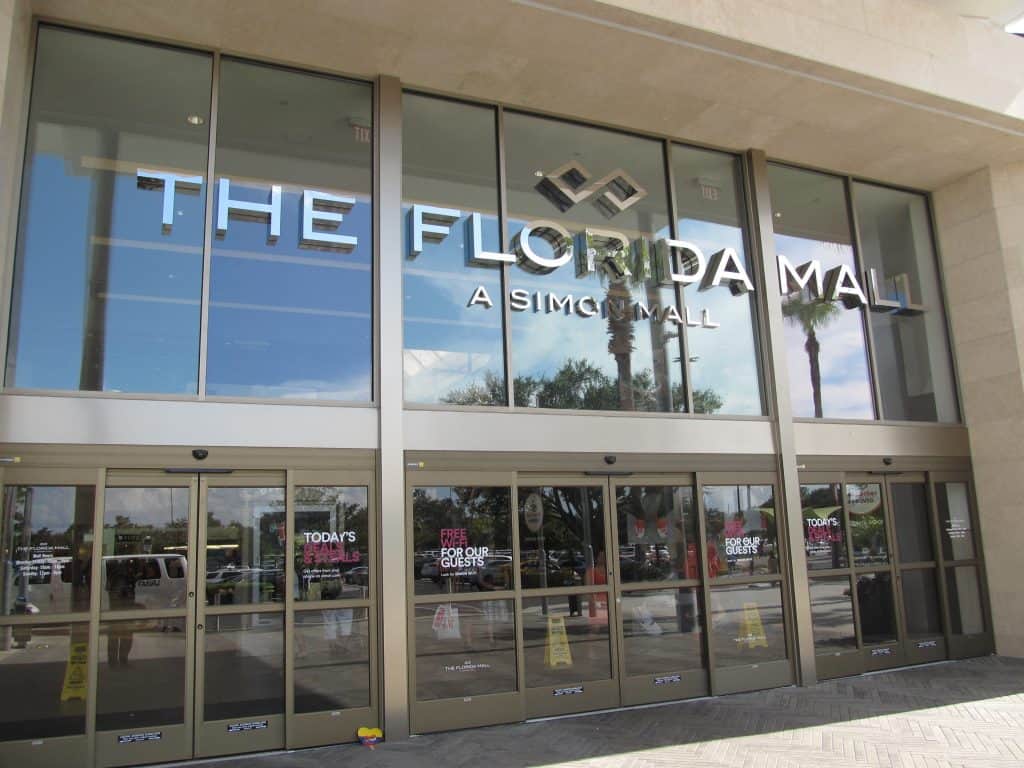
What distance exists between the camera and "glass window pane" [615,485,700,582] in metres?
8.03

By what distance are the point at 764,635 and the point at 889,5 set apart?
6.80 metres

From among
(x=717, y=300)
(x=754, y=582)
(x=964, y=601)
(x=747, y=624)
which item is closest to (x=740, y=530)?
(x=754, y=582)

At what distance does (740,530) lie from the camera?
8594mm

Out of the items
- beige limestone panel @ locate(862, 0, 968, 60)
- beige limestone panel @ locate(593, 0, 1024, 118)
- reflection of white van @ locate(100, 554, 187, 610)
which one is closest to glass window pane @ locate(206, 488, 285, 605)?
reflection of white van @ locate(100, 554, 187, 610)

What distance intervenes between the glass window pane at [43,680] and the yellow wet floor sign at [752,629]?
6.17m

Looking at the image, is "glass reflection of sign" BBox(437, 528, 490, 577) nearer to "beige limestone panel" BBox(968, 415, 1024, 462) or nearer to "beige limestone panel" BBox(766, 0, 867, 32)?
"beige limestone panel" BBox(766, 0, 867, 32)

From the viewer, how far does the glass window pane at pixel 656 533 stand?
803cm

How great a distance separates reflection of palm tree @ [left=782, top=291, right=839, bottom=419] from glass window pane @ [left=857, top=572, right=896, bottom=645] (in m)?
2.01

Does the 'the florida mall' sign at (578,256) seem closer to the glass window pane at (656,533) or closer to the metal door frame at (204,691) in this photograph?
the glass window pane at (656,533)

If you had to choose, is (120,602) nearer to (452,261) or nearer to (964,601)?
(452,261)

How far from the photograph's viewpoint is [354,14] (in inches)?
269

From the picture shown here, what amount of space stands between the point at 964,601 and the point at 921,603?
0.74 metres

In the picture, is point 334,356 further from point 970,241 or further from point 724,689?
point 970,241

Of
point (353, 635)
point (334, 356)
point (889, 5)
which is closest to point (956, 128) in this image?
point (889, 5)
